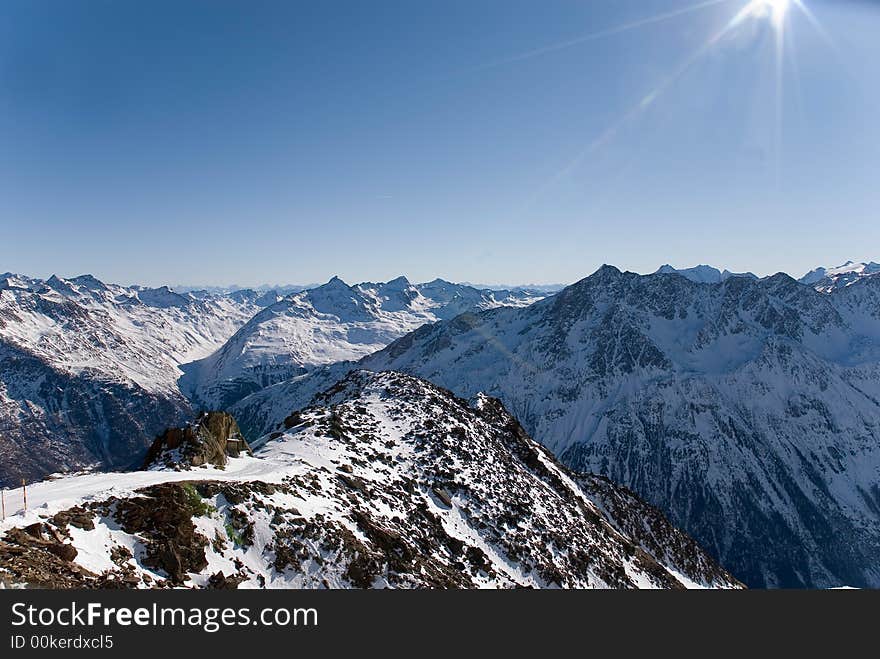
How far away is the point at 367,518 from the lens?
33.2 metres

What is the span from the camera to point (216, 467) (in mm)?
35250

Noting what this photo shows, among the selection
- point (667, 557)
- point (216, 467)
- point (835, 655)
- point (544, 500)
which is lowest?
point (667, 557)

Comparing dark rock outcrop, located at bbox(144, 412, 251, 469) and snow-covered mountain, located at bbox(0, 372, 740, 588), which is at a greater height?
dark rock outcrop, located at bbox(144, 412, 251, 469)

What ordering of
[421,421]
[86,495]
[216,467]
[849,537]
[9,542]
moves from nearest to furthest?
[9,542]
[86,495]
[216,467]
[421,421]
[849,537]

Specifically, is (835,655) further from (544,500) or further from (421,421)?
(421,421)

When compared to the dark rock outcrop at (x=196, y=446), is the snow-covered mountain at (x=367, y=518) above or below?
below

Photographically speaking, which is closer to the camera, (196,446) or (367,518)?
(367,518)

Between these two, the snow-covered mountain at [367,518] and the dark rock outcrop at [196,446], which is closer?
the snow-covered mountain at [367,518]

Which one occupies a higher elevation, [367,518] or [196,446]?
[196,446]

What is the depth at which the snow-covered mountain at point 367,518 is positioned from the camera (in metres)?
19.4

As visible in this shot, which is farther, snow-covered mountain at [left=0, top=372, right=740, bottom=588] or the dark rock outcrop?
the dark rock outcrop

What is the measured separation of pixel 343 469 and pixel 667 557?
53.5 m

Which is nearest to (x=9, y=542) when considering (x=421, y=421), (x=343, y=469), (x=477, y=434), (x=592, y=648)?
(x=592, y=648)

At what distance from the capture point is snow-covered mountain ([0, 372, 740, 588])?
19438 mm
